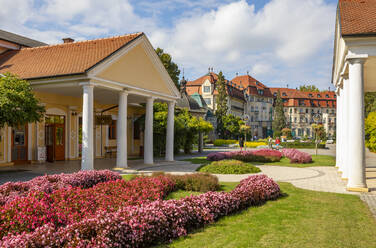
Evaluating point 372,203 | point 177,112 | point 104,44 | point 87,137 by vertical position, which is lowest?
point 372,203

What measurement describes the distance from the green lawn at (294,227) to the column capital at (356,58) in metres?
4.22

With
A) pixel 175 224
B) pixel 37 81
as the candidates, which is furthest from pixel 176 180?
pixel 37 81

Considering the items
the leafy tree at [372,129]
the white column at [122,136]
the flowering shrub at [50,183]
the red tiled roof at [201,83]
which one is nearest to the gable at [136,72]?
the white column at [122,136]

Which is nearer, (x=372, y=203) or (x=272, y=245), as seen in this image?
(x=272, y=245)

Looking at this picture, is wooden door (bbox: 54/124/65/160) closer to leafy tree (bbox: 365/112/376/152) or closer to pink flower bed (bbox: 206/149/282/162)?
pink flower bed (bbox: 206/149/282/162)

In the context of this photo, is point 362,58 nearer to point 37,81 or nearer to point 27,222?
point 27,222

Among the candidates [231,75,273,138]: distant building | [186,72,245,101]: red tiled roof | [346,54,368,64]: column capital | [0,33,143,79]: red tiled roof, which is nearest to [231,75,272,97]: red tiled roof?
[231,75,273,138]: distant building

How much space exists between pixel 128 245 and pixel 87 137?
396 inches

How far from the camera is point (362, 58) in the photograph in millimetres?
9836

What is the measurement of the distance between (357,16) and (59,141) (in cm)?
1721

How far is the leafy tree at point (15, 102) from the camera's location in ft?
40.7

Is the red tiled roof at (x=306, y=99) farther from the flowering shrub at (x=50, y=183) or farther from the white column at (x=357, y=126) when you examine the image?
the flowering shrub at (x=50, y=183)

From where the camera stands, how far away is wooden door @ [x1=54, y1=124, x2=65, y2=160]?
1986cm

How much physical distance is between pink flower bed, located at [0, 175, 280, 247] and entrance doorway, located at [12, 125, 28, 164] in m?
14.0
